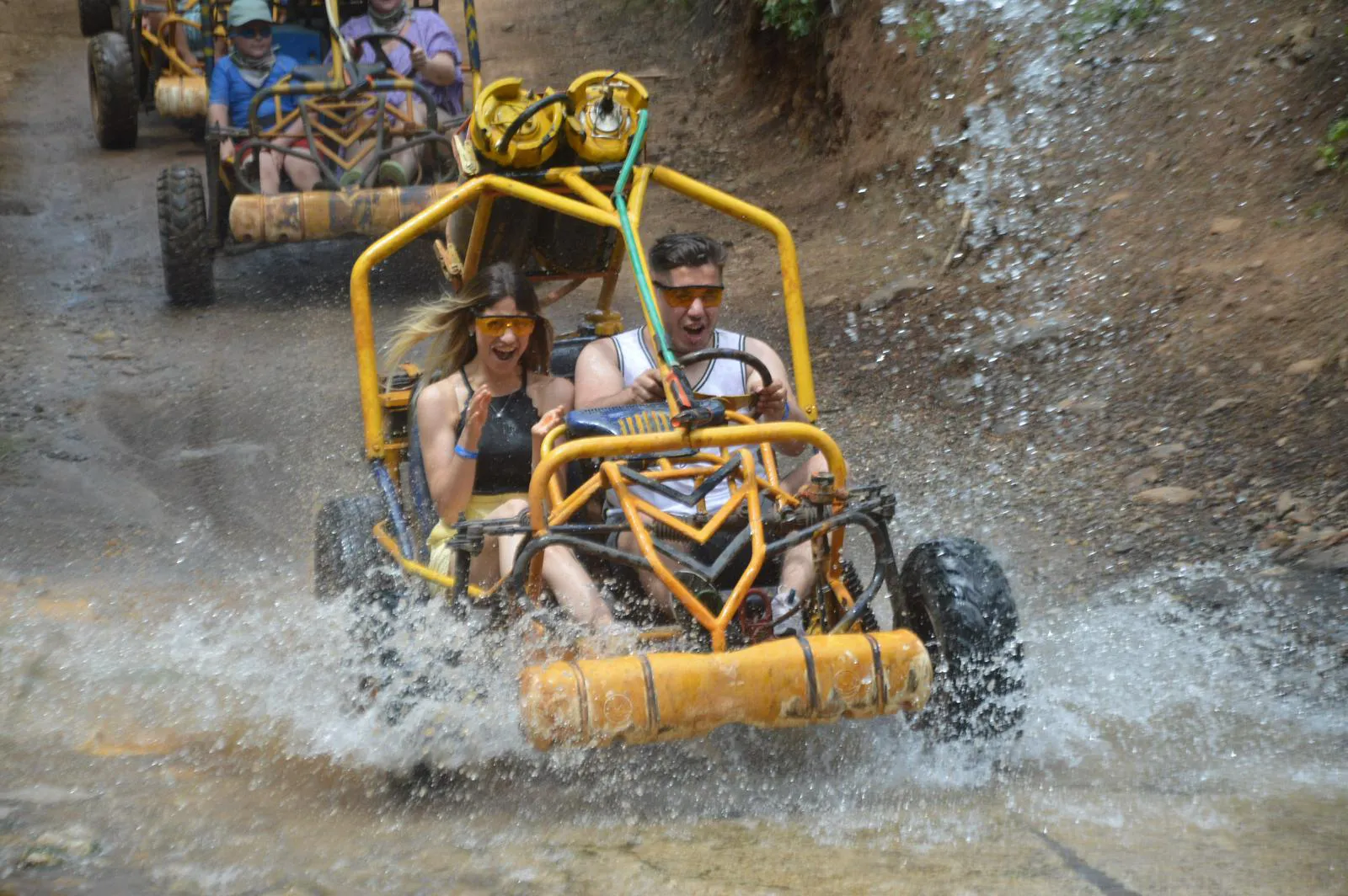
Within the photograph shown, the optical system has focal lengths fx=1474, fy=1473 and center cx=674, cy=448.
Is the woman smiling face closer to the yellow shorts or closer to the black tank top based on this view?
the black tank top

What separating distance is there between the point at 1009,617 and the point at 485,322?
172 centimetres

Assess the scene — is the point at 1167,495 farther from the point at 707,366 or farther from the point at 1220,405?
the point at 707,366

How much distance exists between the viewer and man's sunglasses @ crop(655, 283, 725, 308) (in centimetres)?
442

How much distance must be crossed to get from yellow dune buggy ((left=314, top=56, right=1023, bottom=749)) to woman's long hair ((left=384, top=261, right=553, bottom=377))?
0.22 meters

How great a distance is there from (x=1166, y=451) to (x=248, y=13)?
630 cm

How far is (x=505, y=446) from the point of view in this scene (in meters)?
4.54

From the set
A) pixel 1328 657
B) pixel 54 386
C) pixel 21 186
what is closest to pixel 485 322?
pixel 1328 657

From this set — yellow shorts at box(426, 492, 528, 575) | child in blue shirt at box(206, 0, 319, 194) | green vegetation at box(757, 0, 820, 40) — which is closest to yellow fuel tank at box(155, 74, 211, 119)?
child in blue shirt at box(206, 0, 319, 194)

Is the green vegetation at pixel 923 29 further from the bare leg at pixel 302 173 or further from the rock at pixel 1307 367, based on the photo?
the rock at pixel 1307 367

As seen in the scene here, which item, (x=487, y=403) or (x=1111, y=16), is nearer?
(x=487, y=403)

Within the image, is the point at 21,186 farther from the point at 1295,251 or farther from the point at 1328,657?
the point at 1328,657

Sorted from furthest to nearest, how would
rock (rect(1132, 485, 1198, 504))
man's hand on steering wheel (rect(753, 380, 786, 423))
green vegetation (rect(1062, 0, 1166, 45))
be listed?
1. green vegetation (rect(1062, 0, 1166, 45))
2. rock (rect(1132, 485, 1198, 504))
3. man's hand on steering wheel (rect(753, 380, 786, 423))

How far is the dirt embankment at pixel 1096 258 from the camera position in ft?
18.6

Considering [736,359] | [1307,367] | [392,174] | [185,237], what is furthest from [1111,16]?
[185,237]
